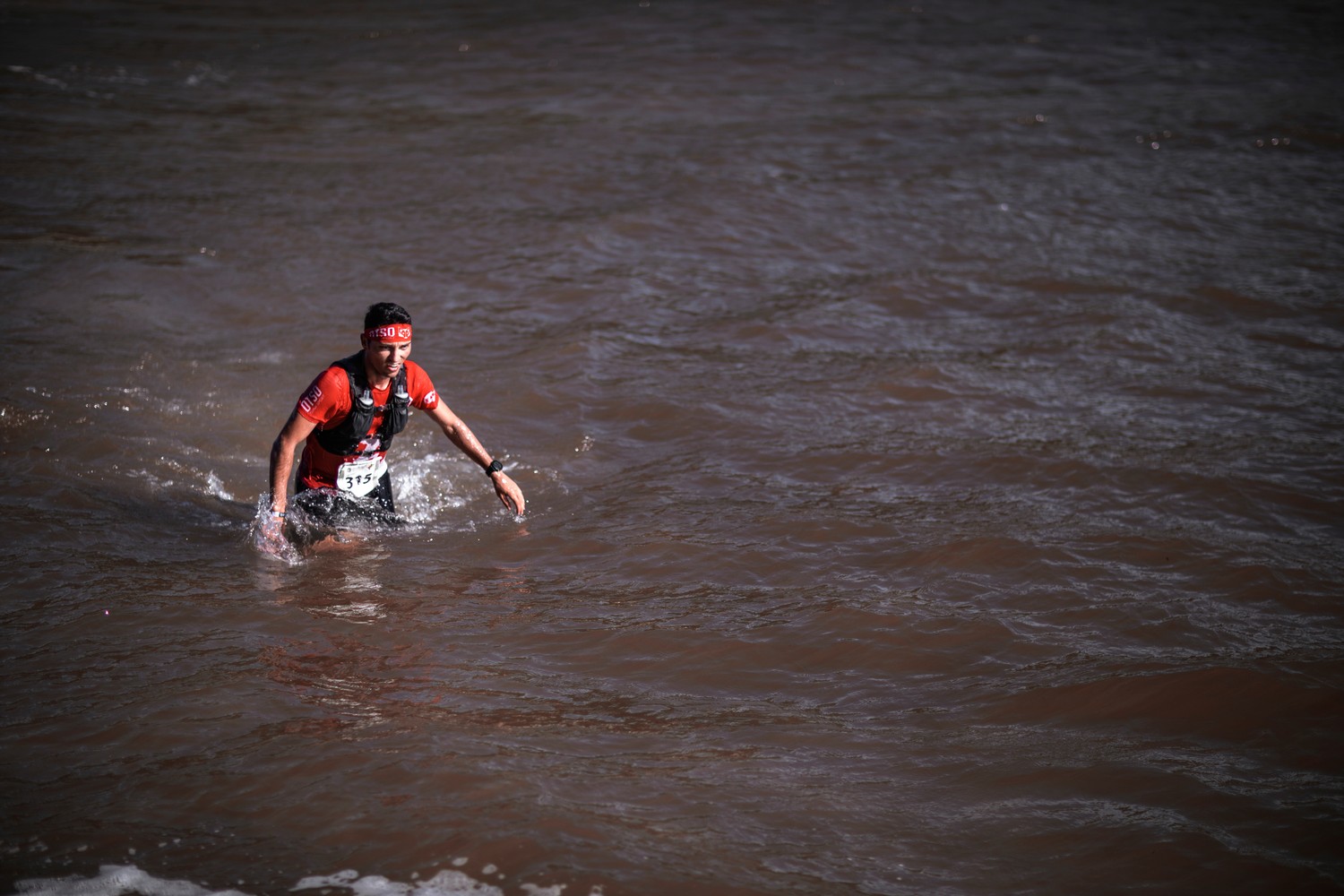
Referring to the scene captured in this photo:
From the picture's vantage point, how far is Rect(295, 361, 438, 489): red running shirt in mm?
5480

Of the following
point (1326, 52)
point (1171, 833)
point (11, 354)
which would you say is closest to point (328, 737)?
point (1171, 833)

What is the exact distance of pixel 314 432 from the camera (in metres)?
5.88

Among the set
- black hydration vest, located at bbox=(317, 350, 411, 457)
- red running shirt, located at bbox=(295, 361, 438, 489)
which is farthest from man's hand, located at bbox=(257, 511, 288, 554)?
black hydration vest, located at bbox=(317, 350, 411, 457)

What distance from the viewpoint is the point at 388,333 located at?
5.38 m

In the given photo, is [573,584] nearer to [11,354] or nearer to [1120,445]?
[1120,445]

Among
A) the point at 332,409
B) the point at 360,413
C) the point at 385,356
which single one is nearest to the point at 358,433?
the point at 360,413

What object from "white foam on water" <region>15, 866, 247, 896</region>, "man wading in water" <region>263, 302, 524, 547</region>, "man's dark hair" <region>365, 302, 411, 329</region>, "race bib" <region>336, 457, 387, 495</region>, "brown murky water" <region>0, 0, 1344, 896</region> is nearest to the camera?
"white foam on water" <region>15, 866, 247, 896</region>

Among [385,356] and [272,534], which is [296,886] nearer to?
[272,534]

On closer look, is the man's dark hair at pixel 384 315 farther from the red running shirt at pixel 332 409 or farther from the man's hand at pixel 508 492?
the man's hand at pixel 508 492

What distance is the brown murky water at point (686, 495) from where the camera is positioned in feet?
13.6

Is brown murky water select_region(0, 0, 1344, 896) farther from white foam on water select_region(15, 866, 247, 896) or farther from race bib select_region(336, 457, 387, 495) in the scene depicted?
race bib select_region(336, 457, 387, 495)

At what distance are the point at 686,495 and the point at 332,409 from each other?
2.31 meters

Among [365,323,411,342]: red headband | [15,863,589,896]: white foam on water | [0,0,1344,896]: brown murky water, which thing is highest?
[365,323,411,342]: red headband

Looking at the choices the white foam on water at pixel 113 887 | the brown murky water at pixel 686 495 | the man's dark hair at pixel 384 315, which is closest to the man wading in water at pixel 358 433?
the man's dark hair at pixel 384 315
